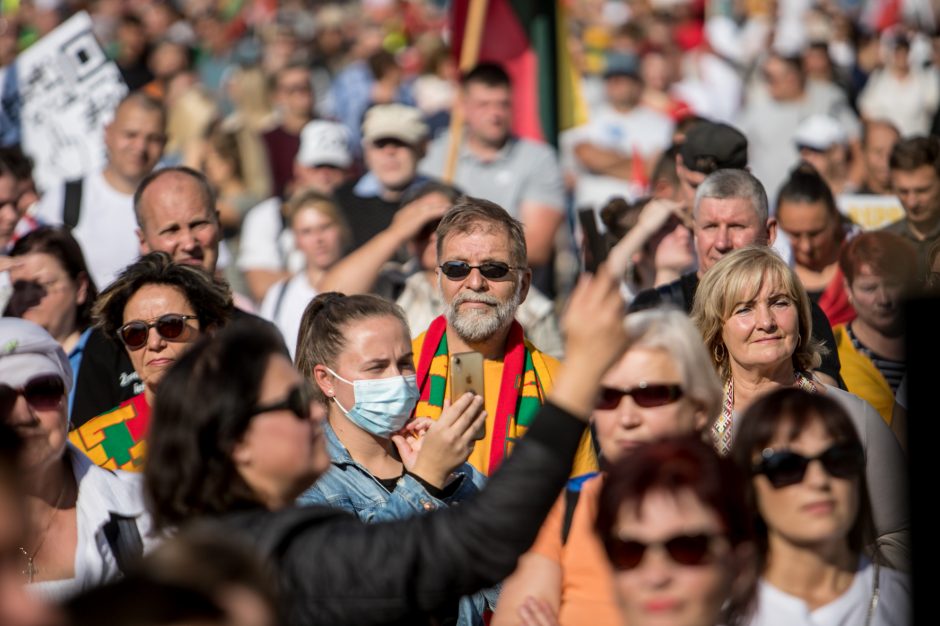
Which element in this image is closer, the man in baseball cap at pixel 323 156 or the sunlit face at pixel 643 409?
the sunlit face at pixel 643 409

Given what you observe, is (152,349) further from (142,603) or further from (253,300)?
(253,300)

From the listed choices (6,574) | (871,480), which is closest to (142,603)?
(6,574)

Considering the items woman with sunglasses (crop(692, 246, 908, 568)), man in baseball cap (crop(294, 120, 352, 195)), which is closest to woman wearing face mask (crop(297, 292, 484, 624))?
woman with sunglasses (crop(692, 246, 908, 568))

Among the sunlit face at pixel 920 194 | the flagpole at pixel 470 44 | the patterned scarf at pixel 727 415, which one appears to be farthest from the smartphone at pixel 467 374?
the flagpole at pixel 470 44

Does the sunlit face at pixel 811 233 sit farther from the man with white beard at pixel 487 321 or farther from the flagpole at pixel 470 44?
the flagpole at pixel 470 44

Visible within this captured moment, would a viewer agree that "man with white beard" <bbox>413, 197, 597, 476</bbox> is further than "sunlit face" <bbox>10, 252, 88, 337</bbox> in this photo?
No

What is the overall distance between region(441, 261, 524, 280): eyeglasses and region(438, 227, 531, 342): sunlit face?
0.04 feet

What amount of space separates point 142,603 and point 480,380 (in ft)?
10.3

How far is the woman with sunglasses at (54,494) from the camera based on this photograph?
4117 millimetres

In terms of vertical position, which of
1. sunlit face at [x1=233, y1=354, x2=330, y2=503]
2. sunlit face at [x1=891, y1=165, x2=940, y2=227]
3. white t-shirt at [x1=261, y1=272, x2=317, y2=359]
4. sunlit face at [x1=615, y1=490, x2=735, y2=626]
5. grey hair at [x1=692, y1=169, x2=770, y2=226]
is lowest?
sunlit face at [x1=891, y1=165, x2=940, y2=227]

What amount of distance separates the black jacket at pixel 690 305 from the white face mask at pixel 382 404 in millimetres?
1362

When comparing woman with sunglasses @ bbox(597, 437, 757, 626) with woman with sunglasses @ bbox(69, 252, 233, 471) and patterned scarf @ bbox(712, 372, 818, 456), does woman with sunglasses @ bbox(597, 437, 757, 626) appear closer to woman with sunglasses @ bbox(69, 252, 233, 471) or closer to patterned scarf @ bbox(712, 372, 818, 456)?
patterned scarf @ bbox(712, 372, 818, 456)

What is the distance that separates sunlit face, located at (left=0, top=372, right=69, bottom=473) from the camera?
13.6 ft

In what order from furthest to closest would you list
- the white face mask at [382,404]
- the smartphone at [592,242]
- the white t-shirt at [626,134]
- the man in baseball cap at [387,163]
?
the white t-shirt at [626,134] < the man in baseball cap at [387,163] < the smartphone at [592,242] < the white face mask at [382,404]
